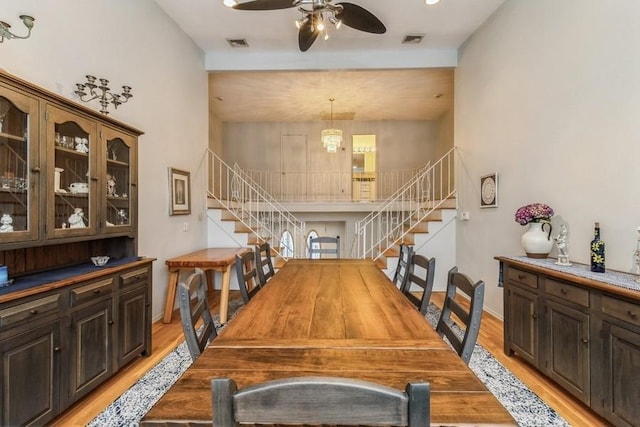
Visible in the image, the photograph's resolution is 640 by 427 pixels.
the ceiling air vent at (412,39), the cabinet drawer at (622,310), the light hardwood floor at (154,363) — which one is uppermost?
the ceiling air vent at (412,39)

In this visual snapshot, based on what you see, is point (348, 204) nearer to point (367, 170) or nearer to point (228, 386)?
point (367, 170)

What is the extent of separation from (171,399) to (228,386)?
0.41 m

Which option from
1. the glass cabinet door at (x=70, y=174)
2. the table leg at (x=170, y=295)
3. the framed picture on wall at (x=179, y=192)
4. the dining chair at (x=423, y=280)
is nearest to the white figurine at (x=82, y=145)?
the glass cabinet door at (x=70, y=174)

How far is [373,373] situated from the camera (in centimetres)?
104

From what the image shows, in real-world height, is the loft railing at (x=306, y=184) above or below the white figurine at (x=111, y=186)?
above

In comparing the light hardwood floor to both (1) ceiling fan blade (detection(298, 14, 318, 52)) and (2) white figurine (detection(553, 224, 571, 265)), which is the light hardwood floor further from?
(1) ceiling fan blade (detection(298, 14, 318, 52))

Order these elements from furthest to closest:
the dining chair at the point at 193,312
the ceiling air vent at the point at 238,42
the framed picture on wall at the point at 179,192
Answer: the ceiling air vent at the point at 238,42, the framed picture on wall at the point at 179,192, the dining chair at the point at 193,312

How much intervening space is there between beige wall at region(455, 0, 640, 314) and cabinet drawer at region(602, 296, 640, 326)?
589mm

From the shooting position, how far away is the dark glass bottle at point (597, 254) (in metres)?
2.29

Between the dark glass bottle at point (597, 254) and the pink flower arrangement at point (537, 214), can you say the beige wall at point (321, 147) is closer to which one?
the pink flower arrangement at point (537, 214)

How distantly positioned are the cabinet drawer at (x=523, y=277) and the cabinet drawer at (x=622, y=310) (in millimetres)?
621

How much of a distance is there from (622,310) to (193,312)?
233cm

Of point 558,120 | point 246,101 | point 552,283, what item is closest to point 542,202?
point 558,120

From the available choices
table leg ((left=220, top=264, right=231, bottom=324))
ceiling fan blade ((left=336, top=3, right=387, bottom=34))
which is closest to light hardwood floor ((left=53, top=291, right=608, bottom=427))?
table leg ((left=220, top=264, right=231, bottom=324))
